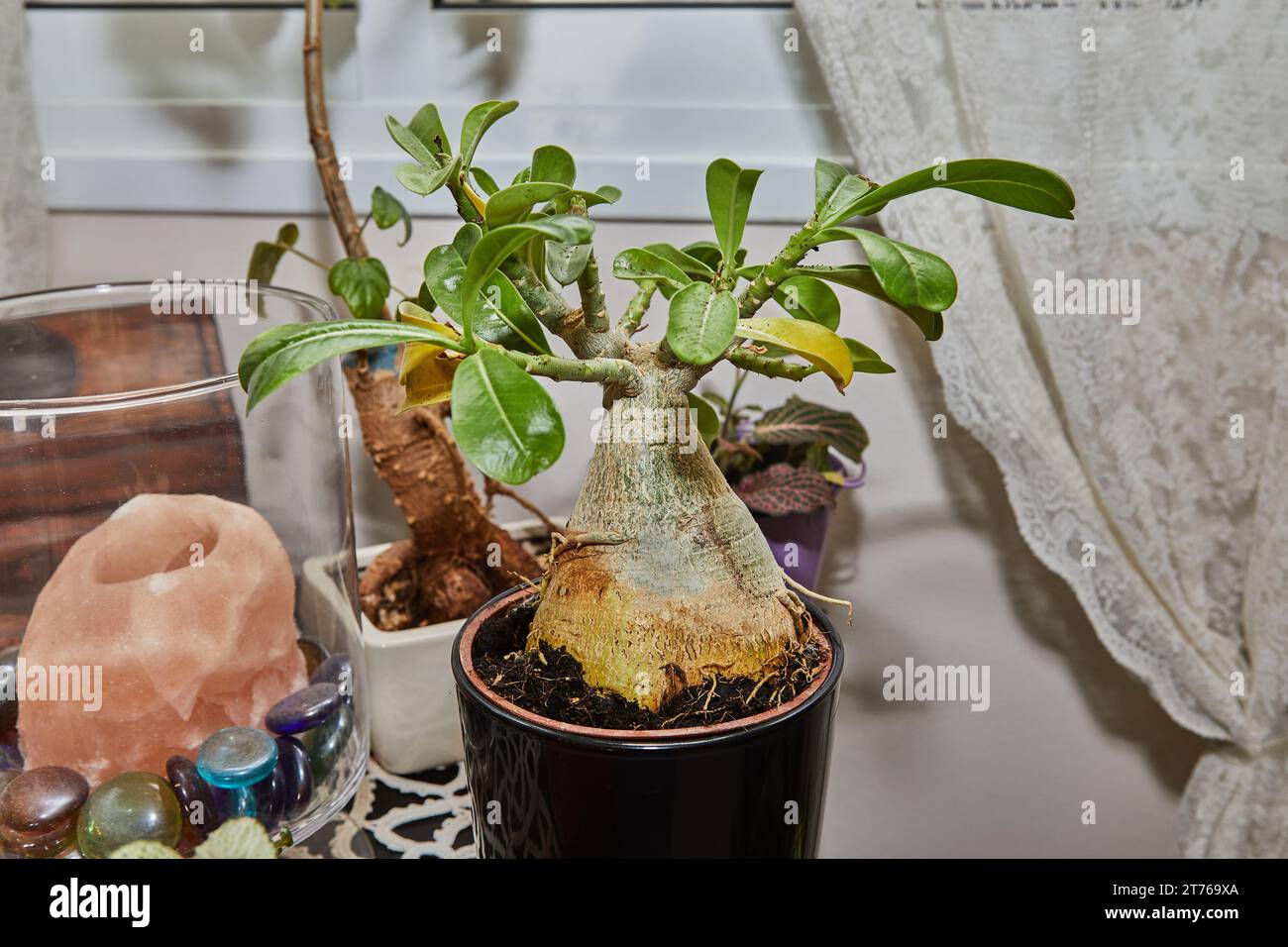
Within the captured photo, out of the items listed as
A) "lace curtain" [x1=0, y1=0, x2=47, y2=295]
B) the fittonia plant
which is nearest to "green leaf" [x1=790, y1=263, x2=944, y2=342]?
the fittonia plant

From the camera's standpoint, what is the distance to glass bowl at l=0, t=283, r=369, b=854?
542 millimetres

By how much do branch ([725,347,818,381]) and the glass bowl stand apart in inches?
11.2

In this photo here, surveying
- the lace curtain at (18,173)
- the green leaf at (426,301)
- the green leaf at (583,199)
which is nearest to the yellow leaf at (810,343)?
the green leaf at (583,199)

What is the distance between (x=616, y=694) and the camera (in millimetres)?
513

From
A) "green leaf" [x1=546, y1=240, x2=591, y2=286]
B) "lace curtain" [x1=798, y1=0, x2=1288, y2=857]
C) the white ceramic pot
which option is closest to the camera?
"green leaf" [x1=546, y1=240, x2=591, y2=286]

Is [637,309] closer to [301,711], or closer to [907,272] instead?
[907,272]

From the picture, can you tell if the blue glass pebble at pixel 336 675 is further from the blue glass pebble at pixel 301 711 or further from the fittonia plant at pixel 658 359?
the fittonia plant at pixel 658 359

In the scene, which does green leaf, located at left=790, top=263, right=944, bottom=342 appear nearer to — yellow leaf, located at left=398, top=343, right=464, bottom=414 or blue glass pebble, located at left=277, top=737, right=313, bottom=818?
yellow leaf, located at left=398, top=343, right=464, bottom=414

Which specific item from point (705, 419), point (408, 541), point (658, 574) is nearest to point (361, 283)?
point (408, 541)

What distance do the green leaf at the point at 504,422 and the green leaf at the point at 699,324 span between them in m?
0.07

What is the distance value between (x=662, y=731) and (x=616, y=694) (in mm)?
48

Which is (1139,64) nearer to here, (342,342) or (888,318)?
(888,318)
